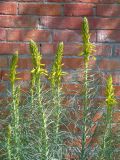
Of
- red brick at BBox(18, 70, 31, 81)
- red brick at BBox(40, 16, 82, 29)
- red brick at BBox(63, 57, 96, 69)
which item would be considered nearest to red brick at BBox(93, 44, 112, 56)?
red brick at BBox(63, 57, 96, 69)

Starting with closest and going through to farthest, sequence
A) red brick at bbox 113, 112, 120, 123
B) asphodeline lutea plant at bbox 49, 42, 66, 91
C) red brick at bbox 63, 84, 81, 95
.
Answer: asphodeline lutea plant at bbox 49, 42, 66, 91 → red brick at bbox 113, 112, 120, 123 → red brick at bbox 63, 84, 81, 95

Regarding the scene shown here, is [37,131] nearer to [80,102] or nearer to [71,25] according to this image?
[80,102]

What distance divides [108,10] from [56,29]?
436 millimetres

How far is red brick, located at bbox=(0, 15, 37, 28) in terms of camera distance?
3.31 meters

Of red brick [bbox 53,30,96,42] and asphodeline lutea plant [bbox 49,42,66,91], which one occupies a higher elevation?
red brick [bbox 53,30,96,42]

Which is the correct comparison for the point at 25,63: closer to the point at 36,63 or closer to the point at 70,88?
the point at 70,88

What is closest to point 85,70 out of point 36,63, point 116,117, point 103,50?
point 36,63

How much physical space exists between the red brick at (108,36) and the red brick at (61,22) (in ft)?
0.61

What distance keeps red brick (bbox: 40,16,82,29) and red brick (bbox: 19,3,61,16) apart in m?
0.04

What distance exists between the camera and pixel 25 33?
334 cm

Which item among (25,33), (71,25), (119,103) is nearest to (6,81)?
(25,33)

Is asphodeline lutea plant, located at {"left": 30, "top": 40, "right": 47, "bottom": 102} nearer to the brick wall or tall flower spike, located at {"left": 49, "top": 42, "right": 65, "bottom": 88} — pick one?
tall flower spike, located at {"left": 49, "top": 42, "right": 65, "bottom": 88}

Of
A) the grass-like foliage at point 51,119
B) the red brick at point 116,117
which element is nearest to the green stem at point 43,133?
the grass-like foliage at point 51,119

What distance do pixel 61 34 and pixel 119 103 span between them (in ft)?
2.32
